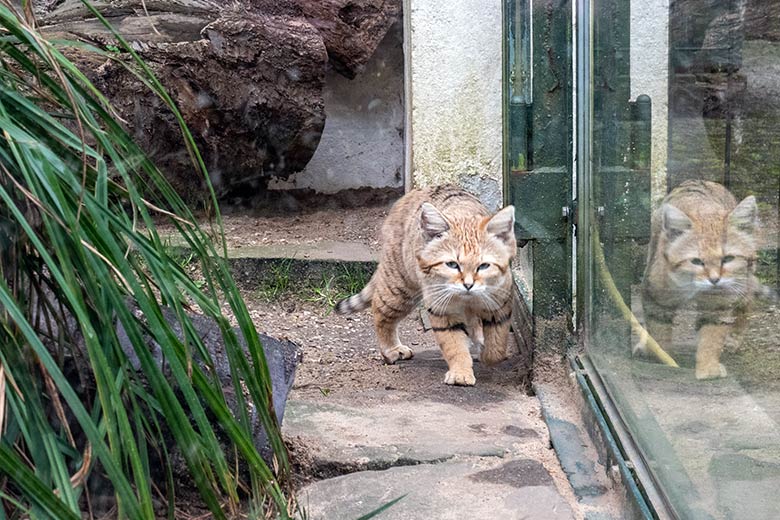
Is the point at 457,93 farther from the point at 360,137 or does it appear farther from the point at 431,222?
the point at 360,137

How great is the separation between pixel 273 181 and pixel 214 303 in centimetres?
518

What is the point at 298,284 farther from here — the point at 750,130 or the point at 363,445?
the point at 750,130

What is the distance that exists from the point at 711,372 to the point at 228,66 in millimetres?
4079

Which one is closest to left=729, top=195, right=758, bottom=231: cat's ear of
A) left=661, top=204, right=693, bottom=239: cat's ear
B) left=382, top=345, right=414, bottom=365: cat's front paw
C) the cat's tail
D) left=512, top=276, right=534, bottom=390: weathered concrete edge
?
left=661, top=204, right=693, bottom=239: cat's ear

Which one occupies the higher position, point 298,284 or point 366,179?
point 366,179

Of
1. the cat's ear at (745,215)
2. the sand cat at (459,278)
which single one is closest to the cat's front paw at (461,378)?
the sand cat at (459,278)

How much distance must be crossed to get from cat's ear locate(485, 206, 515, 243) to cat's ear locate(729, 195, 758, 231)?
7.74 ft

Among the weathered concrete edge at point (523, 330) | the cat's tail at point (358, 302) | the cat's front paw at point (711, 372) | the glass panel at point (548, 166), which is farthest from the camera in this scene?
the cat's tail at point (358, 302)

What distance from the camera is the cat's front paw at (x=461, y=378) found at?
13.7 ft

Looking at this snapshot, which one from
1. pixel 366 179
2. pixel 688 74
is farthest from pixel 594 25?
pixel 366 179

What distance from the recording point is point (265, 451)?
2.80m

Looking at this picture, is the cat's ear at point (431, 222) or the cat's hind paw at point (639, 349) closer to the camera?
the cat's hind paw at point (639, 349)

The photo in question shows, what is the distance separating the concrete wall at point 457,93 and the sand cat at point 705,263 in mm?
3176

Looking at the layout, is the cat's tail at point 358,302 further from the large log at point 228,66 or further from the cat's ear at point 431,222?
the large log at point 228,66
